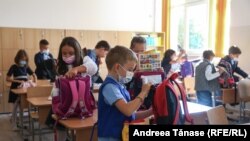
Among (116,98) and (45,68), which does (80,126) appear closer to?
(116,98)

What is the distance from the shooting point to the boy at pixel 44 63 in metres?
6.34

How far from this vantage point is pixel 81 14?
795cm

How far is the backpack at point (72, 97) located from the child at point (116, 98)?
26.8 inches

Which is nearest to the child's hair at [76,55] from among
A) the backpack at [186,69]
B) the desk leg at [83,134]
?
the desk leg at [83,134]

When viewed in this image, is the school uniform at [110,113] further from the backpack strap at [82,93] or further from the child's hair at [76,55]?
the child's hair at [76,55]

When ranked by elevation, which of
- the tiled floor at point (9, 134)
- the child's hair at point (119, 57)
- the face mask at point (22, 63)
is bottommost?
the tiled floor at point (9, 134)

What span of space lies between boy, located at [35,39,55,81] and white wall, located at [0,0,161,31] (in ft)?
3.61

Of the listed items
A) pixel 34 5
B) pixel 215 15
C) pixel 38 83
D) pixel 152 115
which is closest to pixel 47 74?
pixel 38 83

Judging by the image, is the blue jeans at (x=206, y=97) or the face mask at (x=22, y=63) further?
the face mask at (x=22, y=63)

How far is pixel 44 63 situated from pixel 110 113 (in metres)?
4.77

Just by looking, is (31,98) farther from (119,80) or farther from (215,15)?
(215,15)

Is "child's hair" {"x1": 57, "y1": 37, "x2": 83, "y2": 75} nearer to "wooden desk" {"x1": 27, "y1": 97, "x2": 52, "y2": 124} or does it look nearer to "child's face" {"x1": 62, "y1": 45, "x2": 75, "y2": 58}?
"child's face" {"x1": 62, "y1": 45, "x2": 75, "y2": 58}

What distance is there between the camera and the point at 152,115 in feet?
7.07

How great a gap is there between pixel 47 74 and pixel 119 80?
4642mm
